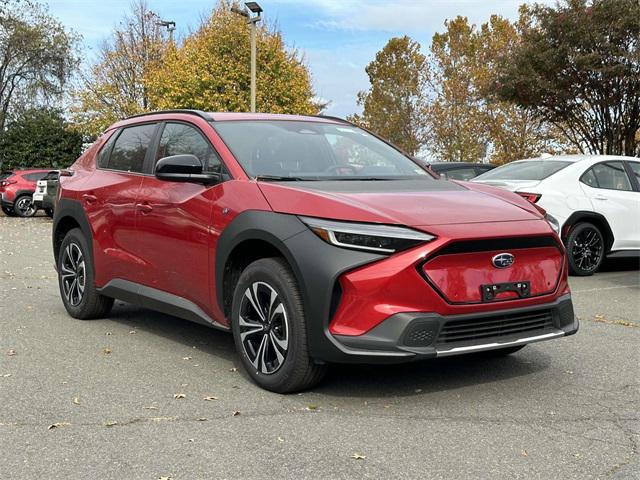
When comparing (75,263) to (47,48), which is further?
(47,48)

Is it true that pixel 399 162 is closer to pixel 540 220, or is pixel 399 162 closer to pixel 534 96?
pixel 540 220

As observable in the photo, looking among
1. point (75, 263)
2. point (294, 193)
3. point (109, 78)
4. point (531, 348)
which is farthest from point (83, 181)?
point (109, 78)

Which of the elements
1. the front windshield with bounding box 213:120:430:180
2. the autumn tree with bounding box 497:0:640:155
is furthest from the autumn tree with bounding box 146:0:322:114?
the front windshield with bounding box 213:120:430:180

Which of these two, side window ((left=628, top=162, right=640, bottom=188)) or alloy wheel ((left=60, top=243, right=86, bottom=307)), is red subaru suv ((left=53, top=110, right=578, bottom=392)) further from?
side window ((left=628, top=162, right=640, bottom=188))

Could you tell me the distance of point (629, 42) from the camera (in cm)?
1905

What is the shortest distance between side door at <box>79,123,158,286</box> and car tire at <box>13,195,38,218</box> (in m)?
20.3

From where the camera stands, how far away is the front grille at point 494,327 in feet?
13.4

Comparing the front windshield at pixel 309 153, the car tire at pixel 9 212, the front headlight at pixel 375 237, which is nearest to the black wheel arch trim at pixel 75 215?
the front windshield at pixel 309 153

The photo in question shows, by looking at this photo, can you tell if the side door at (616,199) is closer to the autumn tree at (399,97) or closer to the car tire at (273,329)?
the car tire at (273,329)

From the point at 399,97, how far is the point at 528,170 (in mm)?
32535

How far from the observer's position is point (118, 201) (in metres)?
5.92

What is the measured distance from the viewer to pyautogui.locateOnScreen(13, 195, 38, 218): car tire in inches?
998

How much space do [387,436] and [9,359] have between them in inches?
116

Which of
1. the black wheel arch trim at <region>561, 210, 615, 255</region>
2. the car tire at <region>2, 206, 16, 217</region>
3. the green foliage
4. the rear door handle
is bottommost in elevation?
the car tire at <region>2, 206, 16, 217</region>
